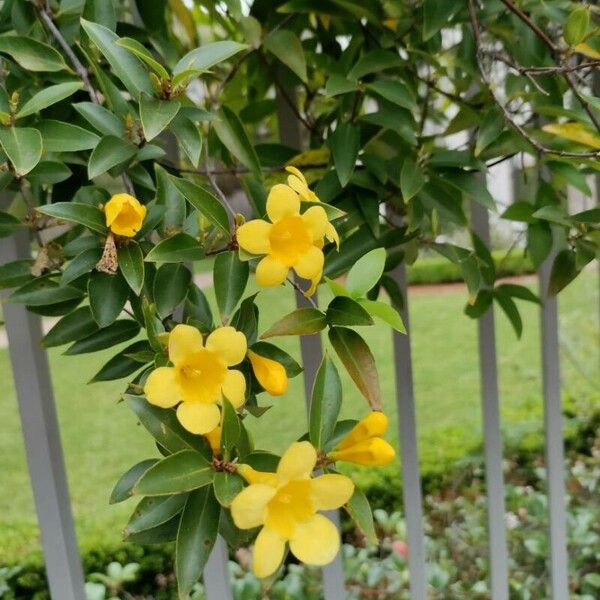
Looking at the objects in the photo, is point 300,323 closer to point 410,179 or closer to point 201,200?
point 201,200

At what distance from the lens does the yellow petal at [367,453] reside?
517mm

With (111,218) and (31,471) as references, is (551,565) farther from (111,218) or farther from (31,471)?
(111,218)

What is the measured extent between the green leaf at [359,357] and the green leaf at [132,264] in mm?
161

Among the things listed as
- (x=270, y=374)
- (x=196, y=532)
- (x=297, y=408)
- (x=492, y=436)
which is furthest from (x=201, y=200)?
(x=297, y=408)

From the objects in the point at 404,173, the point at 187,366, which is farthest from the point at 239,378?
the point at 404,173

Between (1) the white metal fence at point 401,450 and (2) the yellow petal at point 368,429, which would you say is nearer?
(2) the yellow petal at point 368,429

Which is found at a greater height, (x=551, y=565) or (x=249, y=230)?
(x=249, y=230)

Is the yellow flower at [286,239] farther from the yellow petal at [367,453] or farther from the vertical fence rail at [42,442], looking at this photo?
the vertical fence rail at [42,442]

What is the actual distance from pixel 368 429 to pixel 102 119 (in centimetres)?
35

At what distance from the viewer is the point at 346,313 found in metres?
0.52

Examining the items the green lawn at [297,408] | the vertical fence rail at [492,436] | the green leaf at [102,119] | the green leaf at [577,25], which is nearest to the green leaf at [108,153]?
the green leaf at [102,119]

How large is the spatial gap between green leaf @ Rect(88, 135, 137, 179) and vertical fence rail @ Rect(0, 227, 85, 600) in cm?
32

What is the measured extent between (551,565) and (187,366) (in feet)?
3.21

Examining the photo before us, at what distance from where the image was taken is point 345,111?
→ 2.82 ft
